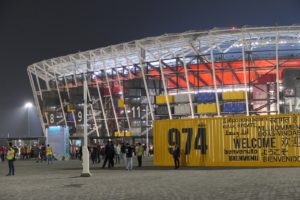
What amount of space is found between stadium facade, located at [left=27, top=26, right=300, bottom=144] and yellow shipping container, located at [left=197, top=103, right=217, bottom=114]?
4.7 inches

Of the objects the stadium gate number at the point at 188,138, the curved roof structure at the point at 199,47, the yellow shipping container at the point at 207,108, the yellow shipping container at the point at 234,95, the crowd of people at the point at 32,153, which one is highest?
the curved roof structure at the point at 199,47

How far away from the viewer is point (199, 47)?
207 feet

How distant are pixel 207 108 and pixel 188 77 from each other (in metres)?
5.41

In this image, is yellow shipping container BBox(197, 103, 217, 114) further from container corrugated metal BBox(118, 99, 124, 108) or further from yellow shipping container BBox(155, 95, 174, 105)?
container corrugated metal BBox(118, 99, 124, 108)

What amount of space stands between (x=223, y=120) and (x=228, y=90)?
35.1 metres

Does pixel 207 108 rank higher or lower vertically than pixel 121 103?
lower

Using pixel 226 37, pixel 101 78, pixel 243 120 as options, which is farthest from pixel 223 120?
pixel 101 78

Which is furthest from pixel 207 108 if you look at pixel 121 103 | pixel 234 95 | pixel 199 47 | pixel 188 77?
pixel 121 103

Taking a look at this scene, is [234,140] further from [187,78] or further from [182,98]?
[182,98]

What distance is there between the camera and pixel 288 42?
61.0 m

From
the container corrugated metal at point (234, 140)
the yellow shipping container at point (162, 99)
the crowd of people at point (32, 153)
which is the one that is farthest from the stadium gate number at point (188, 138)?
the yellow shipping container at point (162, 99)

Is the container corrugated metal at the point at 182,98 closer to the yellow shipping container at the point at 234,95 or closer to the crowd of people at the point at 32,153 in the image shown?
the yellow shipping container at the point at 234,95

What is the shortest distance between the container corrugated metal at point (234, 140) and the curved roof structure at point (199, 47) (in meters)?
26.8

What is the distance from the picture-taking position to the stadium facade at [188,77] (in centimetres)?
5875
